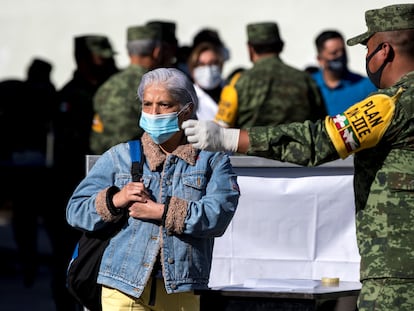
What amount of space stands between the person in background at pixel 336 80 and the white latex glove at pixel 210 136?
497 centimetres

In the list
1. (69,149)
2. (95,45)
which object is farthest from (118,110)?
(95,45)

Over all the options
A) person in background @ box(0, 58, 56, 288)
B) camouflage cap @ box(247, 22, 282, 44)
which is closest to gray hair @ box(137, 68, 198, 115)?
camouflage cap @ box(247, 22, 282, 44)

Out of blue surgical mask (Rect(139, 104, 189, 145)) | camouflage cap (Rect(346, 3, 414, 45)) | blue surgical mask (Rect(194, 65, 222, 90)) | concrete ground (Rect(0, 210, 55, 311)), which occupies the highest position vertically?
camouflage cap (Rect(346, 3, 414, 45))

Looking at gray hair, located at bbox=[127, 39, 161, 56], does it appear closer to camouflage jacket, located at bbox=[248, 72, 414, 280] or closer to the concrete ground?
the concrete ground

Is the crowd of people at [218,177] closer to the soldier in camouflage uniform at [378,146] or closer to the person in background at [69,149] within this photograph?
the soldier in camouflage uniform at [378,146]

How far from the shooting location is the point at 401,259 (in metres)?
4.71

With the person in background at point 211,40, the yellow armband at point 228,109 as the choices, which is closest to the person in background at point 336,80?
the person in background at point 211,40

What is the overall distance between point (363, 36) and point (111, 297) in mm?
1485

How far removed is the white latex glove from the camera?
14.9 ft

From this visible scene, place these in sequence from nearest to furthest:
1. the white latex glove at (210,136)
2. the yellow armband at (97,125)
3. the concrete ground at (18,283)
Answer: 1. the white latex glove at (210,136)
2. the yellow armband at (97,125)
3. the concrete ground at (18,283)

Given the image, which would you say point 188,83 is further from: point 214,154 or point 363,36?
point 363,36

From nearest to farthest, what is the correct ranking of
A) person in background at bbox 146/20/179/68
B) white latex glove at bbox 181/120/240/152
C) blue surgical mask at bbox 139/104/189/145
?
white latex glove at bbox 181/120/240/152, blue surgical mask at bbox 139/104/189/145, person in background at bbox 146/20/179/68

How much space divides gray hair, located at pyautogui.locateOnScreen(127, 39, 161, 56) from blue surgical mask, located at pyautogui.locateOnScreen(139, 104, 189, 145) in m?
2.97

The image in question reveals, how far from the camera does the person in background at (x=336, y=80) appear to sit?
31.7 ft
